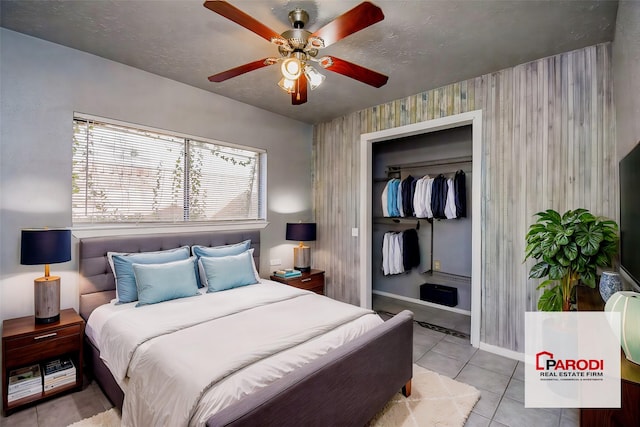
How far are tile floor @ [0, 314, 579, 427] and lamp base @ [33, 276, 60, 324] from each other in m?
0.61

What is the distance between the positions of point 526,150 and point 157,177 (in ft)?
12.1

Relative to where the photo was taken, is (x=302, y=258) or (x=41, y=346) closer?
(x=41, y=346)

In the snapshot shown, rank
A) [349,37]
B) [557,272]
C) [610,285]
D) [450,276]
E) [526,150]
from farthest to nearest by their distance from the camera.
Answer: [450,276], [526,150], [349,37], [557,272], [610,285]

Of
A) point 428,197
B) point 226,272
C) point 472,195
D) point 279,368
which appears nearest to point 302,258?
point 226,272

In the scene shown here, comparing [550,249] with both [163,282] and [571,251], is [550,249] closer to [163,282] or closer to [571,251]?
[571,251]

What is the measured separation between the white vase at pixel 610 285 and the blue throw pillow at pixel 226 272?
110 inches

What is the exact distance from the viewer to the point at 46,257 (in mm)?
2191

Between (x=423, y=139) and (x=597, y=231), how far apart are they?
2.75m

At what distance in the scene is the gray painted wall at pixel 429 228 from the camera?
418 cm

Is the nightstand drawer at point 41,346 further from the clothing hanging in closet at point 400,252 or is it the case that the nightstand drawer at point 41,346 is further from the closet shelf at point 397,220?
the closet shelf at point 397,220

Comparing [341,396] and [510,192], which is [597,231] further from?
[341,396]

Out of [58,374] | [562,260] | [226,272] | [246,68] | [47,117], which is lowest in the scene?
[58,374]

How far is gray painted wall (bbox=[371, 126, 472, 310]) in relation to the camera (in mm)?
4176

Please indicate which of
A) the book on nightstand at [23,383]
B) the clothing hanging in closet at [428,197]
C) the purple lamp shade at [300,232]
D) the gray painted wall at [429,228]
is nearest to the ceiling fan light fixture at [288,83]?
the purple lamp shade at [300,232]
